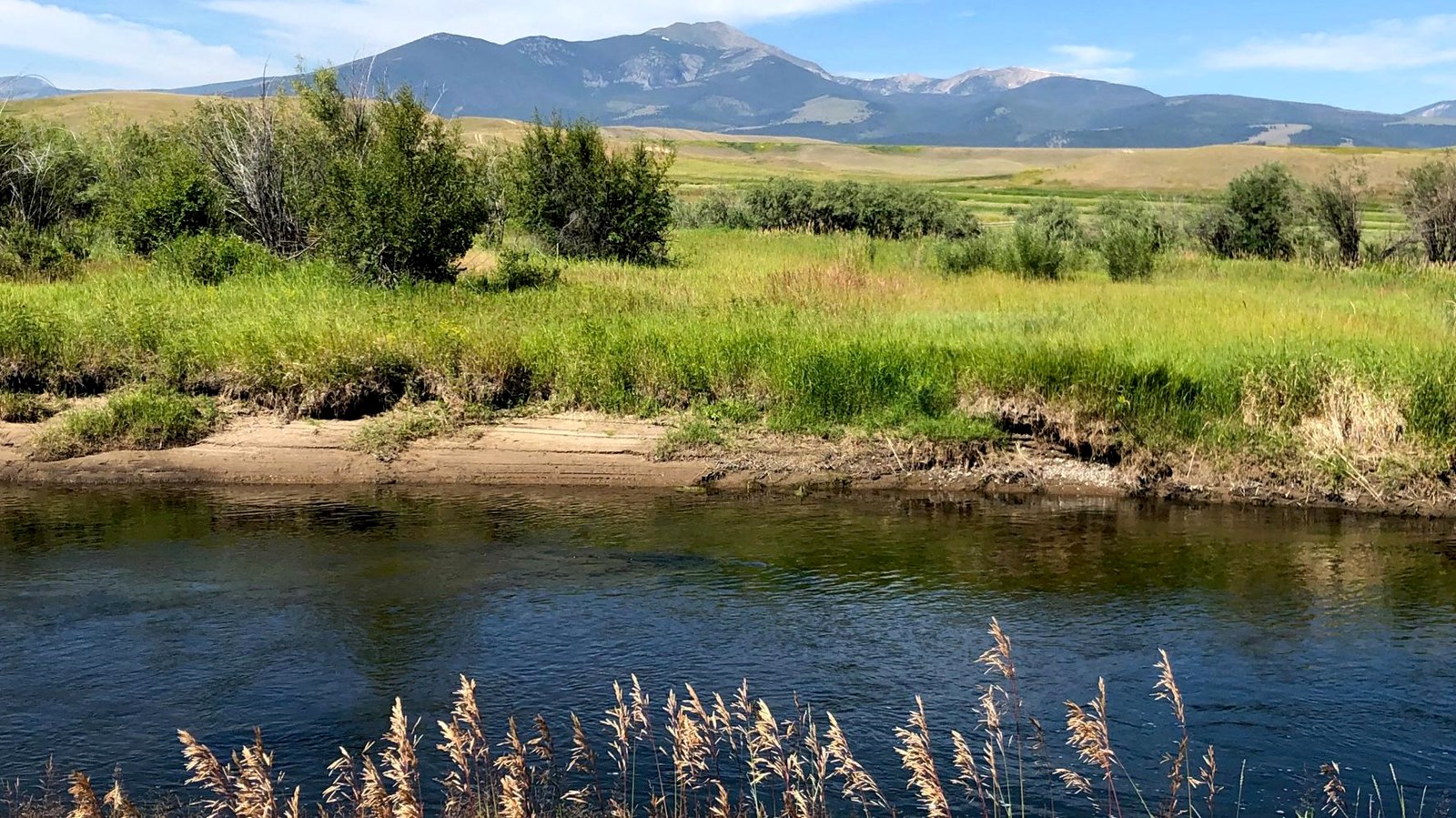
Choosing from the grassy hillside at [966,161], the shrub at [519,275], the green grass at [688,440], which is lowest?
the green grass at [688,440]

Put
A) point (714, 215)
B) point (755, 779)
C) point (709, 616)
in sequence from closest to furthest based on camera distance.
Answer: point (755, 779), point (709, 616), point (714, 215)

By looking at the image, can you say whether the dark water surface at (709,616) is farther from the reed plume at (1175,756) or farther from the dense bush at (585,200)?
the dense bush at (585,200)

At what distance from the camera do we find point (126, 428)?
1509 cm

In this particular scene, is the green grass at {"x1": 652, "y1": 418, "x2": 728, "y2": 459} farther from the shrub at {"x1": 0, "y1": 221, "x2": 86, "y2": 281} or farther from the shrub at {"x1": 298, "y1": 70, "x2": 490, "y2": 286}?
the shrub at {"x1": 0, "y1": 221, "x2": 86, "y2": 281}

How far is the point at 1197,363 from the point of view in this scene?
14.4m

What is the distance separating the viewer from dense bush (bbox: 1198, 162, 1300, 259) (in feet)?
105

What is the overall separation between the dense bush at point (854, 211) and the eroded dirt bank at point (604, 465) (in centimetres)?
2481

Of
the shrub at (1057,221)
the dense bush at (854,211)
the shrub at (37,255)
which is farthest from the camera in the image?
the dense bush at (854,211)

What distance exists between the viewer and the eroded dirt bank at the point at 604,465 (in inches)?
553

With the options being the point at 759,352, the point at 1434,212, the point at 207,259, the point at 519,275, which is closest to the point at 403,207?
the point at 519,275

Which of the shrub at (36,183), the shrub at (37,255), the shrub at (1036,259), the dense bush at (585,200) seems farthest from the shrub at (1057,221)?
the shrub at (36,183)

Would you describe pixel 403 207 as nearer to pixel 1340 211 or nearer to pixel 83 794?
pixel 83 794

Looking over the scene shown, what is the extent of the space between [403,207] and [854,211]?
77.5ft

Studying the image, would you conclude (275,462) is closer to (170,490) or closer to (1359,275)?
(170,490)
